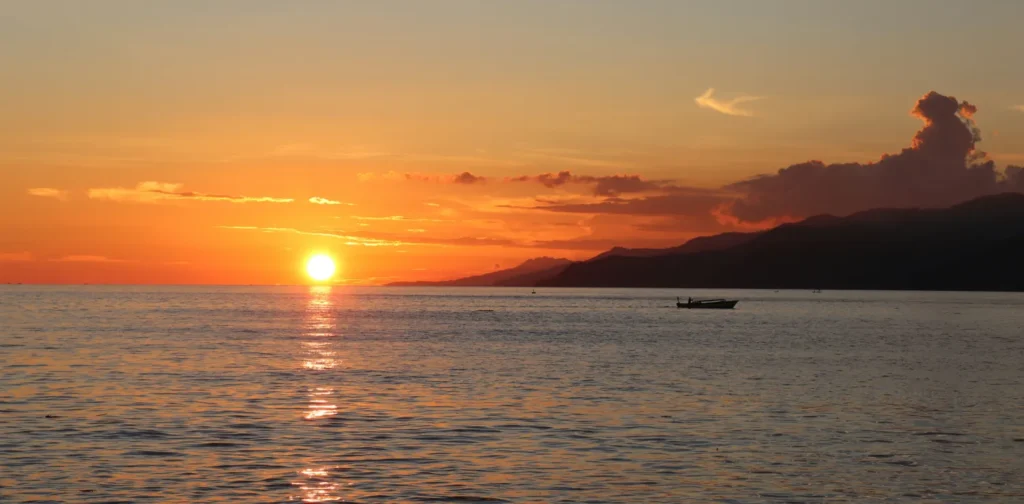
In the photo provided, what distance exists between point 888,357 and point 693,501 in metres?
69.7

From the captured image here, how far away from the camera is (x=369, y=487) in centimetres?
3080

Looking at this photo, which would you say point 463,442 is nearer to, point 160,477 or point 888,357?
point 160,477

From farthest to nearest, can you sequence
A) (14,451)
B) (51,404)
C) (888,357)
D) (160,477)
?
(888,357) < (51,404) < (14,451) < (160,477)

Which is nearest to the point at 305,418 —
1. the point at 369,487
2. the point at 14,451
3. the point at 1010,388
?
the point at 14,451

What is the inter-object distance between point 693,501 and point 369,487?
9209 mm

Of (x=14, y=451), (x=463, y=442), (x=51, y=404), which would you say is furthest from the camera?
(x=51, y=404)

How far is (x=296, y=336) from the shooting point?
125875 millimetres

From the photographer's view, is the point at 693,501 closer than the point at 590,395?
Yes

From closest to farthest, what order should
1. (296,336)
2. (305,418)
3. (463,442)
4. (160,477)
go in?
(160,477) → (463,442) → (305,418) → (296,336)

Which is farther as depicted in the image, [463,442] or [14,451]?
[463,442]

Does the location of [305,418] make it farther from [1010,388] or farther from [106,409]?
[1010,388]

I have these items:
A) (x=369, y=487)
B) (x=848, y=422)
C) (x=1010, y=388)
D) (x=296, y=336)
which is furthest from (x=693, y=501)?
(x=296, y=336)

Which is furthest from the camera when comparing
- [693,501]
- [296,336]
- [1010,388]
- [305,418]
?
[296,336]

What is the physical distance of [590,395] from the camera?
56.2 meters
